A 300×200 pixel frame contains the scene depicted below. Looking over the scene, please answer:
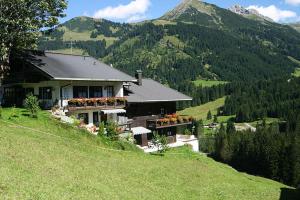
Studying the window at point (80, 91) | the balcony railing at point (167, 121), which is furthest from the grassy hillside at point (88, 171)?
the balcony railing at point (167, 121)

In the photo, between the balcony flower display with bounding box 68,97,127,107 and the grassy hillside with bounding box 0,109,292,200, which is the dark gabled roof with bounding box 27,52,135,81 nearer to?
the balcony flower display with bounding box 68,97,127,107

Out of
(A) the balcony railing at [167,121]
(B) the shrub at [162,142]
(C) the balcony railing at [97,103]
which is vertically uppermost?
(C) the balcony railing at [97,103]

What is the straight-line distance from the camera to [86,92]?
52875 millimetres

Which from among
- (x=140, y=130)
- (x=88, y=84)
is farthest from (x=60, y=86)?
(x=140, y=130)

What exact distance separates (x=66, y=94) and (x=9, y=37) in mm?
9468

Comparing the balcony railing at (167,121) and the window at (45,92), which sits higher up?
the window at (45,92)

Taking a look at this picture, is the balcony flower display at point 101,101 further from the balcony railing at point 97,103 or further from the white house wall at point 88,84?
the white house wall at point 88,84

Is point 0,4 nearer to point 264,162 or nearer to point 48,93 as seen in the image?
point 48,93

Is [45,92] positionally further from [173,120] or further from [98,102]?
[173,120]

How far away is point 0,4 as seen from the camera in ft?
140

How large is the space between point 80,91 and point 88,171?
26414 mm

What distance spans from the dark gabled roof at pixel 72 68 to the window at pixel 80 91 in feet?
5.90

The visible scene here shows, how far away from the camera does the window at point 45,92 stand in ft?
164

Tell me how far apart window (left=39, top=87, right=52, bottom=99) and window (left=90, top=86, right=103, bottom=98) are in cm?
571
